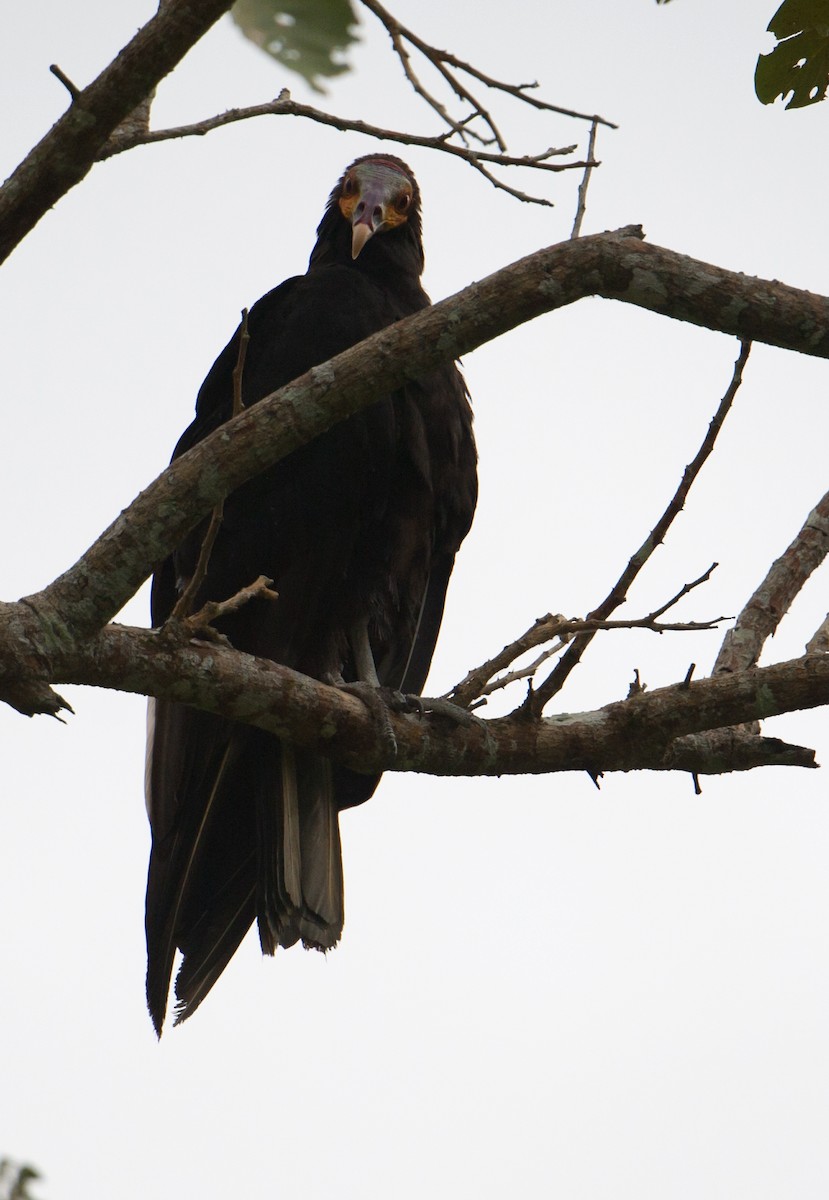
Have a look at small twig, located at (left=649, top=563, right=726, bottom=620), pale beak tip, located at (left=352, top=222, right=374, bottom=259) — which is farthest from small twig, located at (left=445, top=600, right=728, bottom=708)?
pale beak tip, located at (left=352, top=222, right=374, bottom=259)

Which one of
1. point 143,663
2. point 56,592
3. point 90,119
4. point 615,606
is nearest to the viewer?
point 90,119

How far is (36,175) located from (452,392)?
71.7 inches

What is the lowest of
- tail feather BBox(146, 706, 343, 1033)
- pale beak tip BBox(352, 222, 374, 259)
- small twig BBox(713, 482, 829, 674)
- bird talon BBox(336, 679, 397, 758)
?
tail feather BBox(146, 706, 343, 1033)

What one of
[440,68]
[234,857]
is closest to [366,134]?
[440,68]

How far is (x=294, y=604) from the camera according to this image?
135 inches

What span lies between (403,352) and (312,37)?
0.70 m

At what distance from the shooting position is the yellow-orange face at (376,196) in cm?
419

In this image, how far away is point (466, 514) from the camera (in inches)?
150

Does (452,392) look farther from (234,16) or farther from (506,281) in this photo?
(234,16)

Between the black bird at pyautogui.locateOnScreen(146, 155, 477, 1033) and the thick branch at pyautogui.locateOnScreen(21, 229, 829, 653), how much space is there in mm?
1043

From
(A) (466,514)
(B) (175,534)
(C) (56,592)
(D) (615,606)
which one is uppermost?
(A) (466,514)

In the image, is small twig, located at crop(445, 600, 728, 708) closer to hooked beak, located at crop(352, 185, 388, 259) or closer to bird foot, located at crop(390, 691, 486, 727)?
bird foot, located at crop(390, 691, 486, 727)

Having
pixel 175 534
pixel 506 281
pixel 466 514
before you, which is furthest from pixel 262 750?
pixel 506 281

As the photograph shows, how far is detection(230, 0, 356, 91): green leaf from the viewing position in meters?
1.61
